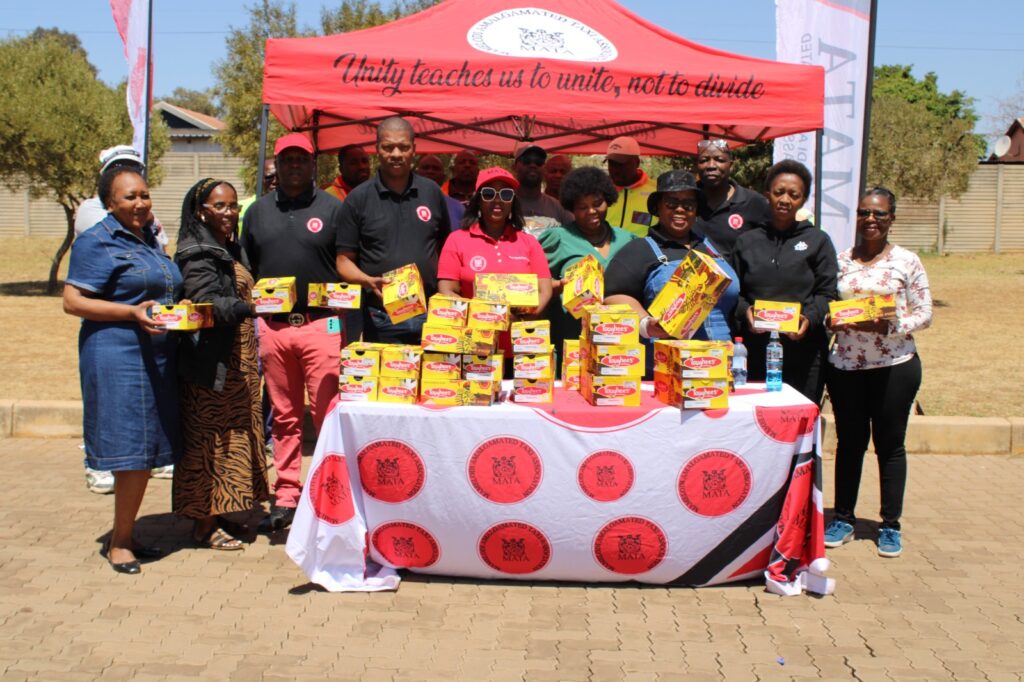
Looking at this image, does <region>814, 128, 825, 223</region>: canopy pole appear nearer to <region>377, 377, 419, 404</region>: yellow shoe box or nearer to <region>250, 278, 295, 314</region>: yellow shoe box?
<region>377, 377, 419, 404</region>: yellow shoe box

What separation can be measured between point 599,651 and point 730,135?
5.88m

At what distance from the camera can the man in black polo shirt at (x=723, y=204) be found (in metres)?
6.11

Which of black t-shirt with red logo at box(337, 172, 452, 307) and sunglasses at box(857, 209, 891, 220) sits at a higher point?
sunglasses at box(857, 209, 891, 220)

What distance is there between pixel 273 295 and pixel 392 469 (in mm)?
1086

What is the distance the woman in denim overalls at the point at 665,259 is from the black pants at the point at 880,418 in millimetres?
778

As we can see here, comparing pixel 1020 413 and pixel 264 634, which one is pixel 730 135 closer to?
pixel 1020 413

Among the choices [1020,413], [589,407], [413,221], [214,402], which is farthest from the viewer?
[1020,413]

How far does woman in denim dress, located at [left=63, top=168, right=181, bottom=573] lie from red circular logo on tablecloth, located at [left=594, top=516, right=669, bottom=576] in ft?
7.10

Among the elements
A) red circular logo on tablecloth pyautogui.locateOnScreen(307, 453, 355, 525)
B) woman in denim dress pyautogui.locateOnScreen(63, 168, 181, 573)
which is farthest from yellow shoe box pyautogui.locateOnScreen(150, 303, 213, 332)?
red circular logo on tablecloth pyautogui.locateOnScreen(307, 453, 355, 525)

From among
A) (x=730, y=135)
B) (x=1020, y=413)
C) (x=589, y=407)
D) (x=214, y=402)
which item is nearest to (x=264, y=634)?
(x=214, y=402)

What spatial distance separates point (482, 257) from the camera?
17.0ft

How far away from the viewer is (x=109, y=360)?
4.68 m

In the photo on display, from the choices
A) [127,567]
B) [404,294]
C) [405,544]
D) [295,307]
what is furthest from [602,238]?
[127,567]

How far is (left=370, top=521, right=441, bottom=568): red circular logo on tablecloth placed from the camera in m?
4.65
